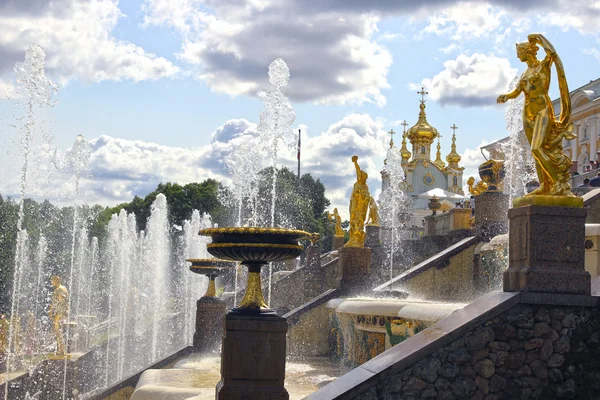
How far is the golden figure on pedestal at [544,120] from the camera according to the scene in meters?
8.08

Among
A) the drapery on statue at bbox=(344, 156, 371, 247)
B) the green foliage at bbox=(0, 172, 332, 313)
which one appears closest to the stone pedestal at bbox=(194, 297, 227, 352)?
the drapery on statue at bbox=(344, 156, 371, 247)

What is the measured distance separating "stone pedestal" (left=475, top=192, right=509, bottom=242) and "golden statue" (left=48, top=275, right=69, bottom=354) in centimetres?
993

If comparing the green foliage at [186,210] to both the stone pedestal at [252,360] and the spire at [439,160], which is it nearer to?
the spire at [439,160]

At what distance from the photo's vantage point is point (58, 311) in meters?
21.0

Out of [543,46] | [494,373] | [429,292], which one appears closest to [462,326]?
[494,373]

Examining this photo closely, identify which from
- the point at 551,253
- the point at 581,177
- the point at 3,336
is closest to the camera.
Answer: the point at 551,253

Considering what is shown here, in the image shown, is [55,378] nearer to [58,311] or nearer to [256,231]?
[58,311]

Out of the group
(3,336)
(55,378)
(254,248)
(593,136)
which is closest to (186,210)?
(593,136)

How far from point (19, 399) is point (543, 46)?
14.4 metres

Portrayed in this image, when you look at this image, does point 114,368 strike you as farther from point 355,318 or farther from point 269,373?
point 269,373

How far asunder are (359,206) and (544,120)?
11305 mm

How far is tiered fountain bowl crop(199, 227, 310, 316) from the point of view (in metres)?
7.95

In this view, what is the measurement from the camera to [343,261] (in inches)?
740

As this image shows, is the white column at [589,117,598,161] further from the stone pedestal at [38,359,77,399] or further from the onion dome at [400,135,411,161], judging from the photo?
the onion dome at [400,135,411,161]
